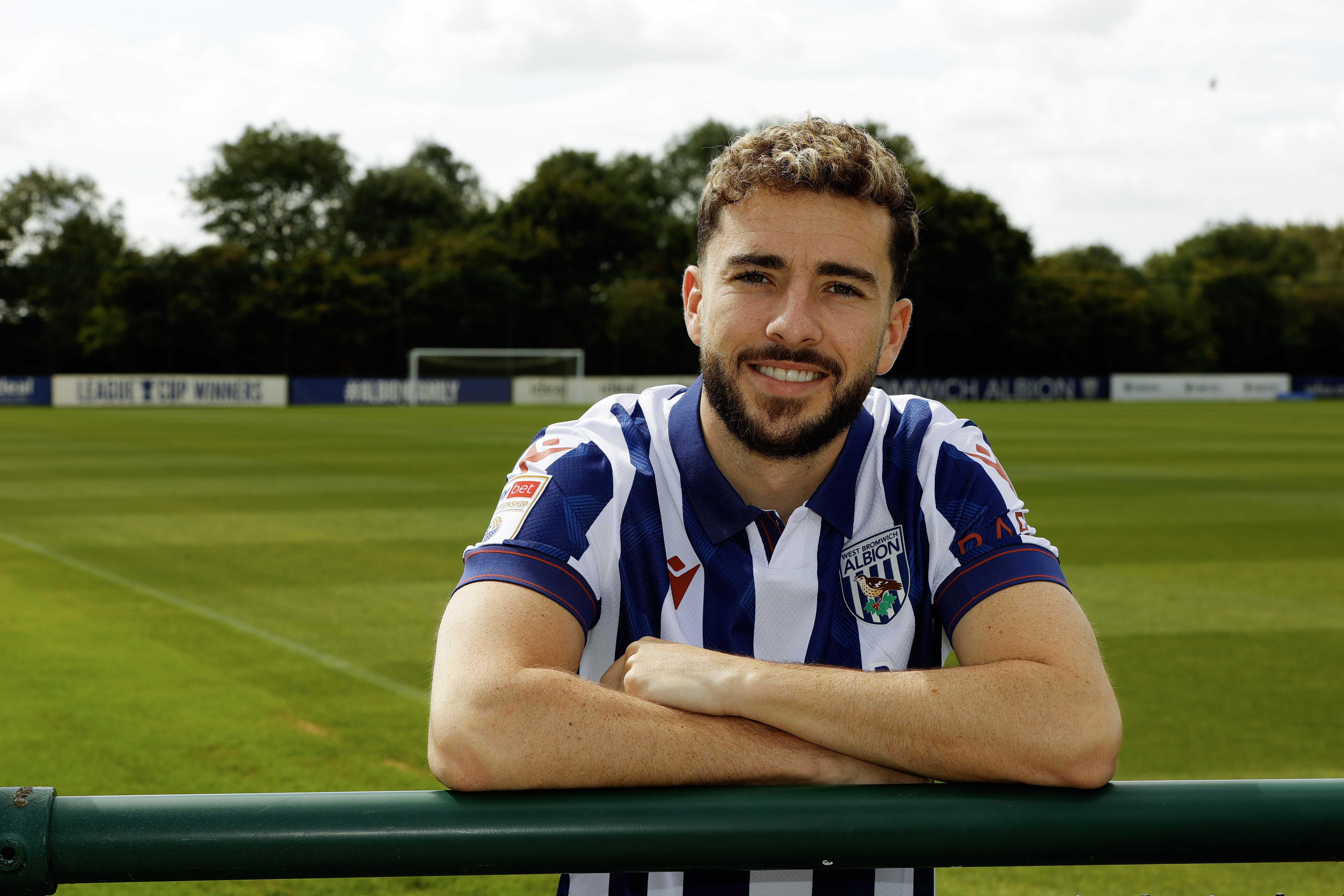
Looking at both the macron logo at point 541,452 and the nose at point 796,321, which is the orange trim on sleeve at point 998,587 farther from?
the macron logo at point 541,452

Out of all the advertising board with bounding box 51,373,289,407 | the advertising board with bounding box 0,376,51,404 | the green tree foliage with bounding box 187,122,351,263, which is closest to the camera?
the advertising board with bounding box 0,376,51,404

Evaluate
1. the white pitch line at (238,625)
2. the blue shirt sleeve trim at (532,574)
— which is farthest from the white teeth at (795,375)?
the white pitch line at (238,625)

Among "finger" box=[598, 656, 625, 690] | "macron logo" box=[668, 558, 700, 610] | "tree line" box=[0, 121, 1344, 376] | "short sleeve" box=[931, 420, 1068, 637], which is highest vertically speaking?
"tree line" box=[0, 121, 1344, 376]

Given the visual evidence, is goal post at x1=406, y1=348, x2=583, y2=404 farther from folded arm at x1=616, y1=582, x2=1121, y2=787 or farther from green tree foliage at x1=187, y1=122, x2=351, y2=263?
folded arm at x1=616, y1=582, x2=1121, y2=787

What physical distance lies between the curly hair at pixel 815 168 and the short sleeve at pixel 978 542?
422 mm

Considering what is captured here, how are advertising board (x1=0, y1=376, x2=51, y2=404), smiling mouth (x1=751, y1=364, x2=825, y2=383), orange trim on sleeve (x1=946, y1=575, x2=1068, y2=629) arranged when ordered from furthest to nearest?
advertising board (x1=0, y1=376, x2=51, y2=404), smiling mouth (x1=751, y1=364, x2=825, y2=383), orange trim on sleeve (x1=946, y1=575, x2=1068, y2=629)

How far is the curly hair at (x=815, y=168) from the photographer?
227 centimetres

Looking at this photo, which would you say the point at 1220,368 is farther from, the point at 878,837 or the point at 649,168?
the point at 878,837

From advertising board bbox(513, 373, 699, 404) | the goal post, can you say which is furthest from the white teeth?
advertising board bbox(513, 373, 699, 404)

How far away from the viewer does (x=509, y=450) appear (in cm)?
1897

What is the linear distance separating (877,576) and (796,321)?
0.48 m

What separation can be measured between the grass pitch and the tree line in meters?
16.8

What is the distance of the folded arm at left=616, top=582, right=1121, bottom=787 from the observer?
1835 mm

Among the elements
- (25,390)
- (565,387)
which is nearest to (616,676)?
(565,387)
